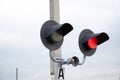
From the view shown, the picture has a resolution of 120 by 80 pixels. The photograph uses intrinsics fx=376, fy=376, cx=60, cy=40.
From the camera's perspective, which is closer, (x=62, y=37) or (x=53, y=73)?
(x=62, y=37)

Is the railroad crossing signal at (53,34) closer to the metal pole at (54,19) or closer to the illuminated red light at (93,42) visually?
the metal pole at (54,19)

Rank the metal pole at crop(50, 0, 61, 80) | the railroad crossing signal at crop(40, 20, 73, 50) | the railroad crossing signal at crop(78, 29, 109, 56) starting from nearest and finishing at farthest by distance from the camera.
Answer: the railroad crossing signal at crop(40, 20, 73, 50)
the metal pole at crop(50, 0, 61, 80)
the railroad crossing signal at crop(78, 29, 109, 56)

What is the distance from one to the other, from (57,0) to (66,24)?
1.14 m

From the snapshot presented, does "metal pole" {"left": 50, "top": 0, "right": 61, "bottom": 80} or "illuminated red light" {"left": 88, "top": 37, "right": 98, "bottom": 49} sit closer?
"metal pole" {"left": 50, "top": 0, "right": 61, "bottom": 80}

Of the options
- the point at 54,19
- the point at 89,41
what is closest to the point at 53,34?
the point at 54,19

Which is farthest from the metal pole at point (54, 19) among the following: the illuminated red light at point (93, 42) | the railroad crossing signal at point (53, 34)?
the illuminated red light at point (93, 42)

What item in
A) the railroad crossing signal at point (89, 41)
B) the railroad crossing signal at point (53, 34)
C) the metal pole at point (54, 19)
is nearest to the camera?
the railroad crossing signal at point (53, 34)

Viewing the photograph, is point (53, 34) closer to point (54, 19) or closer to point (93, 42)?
point (54, 19)

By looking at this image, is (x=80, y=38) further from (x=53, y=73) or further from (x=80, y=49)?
(x=53, y=73)

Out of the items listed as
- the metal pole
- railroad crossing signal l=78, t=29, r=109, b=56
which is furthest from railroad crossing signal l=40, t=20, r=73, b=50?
railroad crossing signal l=78, t=29, r=109, b=56

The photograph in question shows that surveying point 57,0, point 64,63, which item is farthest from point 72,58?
point 57,0

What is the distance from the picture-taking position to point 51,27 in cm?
714

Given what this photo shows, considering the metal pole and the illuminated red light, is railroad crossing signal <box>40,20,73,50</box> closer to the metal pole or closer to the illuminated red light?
the metal pole

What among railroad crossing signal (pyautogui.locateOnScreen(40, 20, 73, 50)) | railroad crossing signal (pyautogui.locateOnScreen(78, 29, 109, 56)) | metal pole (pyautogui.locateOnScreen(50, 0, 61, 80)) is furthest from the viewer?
railroad crossing signal (pyautogui.locateOnScreen(78, 29, 109, 56))
